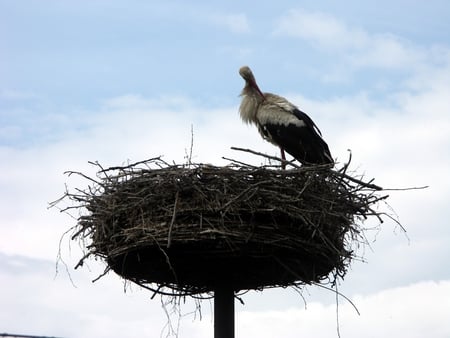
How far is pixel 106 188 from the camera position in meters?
6.93

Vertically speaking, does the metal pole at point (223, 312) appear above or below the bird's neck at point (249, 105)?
below

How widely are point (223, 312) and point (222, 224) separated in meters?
0.80

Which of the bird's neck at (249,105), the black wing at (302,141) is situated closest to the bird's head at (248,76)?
the bird's neck at (249,105)

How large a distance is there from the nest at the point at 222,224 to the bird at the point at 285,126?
2022 mm

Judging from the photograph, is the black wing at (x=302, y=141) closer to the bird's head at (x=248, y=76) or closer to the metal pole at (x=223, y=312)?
the bird's head at (x=248, y=76)

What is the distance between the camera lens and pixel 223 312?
6543 mm

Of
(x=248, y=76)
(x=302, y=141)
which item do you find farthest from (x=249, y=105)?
(x=302, y=141)

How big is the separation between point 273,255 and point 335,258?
1.68ft

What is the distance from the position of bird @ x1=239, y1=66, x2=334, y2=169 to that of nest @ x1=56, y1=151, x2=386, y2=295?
6.63 ft

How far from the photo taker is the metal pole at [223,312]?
21.2ft

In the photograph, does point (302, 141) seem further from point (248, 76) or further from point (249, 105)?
point (248, 76)

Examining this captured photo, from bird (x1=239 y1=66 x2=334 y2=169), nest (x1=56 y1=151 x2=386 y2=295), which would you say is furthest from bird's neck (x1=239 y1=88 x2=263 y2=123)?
nest (x1=56 y1=151 x2=386 y2=295)

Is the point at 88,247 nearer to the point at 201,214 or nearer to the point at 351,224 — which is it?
the point at 201,214

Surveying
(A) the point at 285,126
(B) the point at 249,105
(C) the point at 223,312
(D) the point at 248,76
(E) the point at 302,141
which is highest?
(D) the point at 248,76
